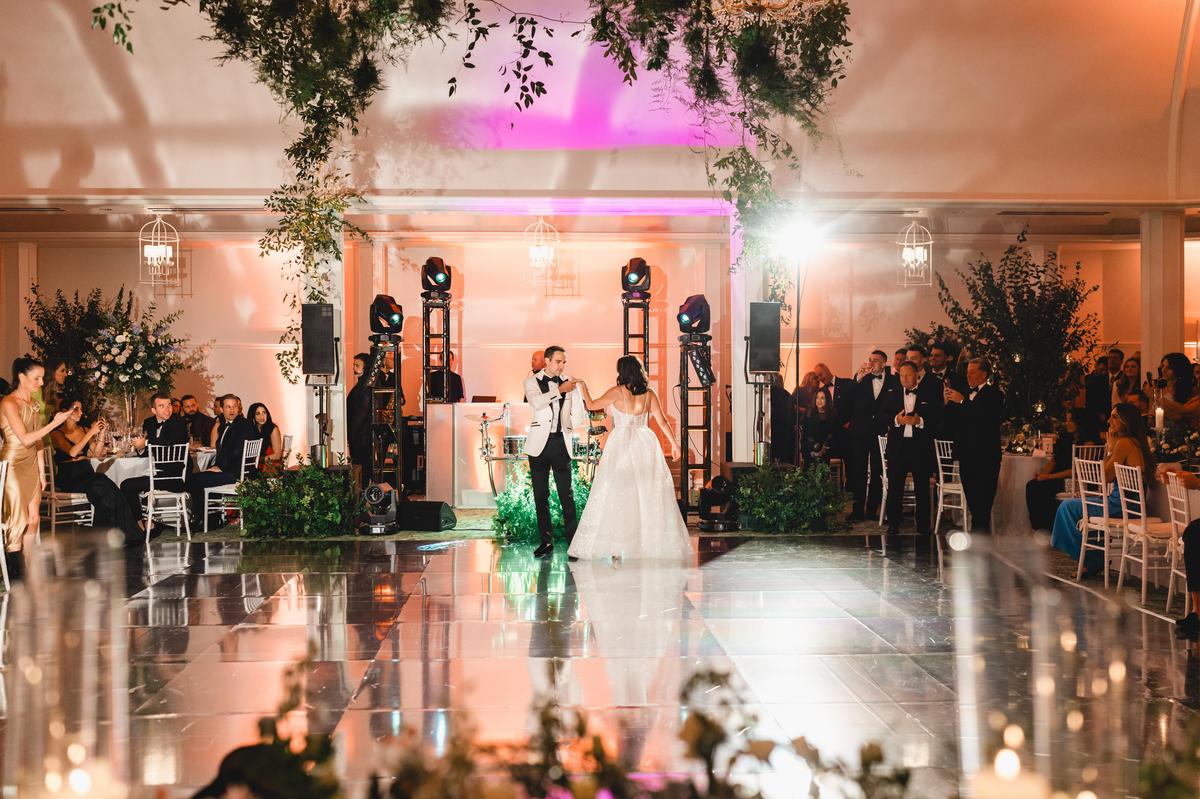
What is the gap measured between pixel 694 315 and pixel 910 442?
251 cm

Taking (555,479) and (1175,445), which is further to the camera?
(555,479)

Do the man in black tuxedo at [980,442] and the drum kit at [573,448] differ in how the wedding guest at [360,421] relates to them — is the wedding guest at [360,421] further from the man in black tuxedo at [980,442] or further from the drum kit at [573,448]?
the man in black tuxedo at [980,442]

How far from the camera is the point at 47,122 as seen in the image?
9.48 m

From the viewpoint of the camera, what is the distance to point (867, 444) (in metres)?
10.4

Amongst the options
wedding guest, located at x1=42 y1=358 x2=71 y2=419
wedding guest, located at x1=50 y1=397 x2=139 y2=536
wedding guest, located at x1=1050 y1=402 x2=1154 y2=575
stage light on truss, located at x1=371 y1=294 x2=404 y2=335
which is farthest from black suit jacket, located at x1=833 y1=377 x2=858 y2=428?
wedding guest, located at x1=42 y1=358 x2=71 y2=419

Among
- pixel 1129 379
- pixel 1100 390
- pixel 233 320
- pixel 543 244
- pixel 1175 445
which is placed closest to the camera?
pixel 1175 445

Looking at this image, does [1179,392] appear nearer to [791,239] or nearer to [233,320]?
[791,239]

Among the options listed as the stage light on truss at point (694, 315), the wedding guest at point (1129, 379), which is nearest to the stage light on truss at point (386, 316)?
the stage light on truss at point (694, 315)

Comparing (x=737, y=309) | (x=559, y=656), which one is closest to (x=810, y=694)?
(x=559, y=656)

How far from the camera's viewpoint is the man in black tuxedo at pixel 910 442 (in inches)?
361

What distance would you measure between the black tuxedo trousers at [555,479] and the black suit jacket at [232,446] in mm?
3376

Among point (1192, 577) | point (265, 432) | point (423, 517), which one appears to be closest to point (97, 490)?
point (265, 432)

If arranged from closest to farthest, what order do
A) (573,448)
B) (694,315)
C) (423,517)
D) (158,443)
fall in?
(423,517), (158,443), (573,448), (694,315)

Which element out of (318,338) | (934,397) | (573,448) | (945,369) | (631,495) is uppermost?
(318,338)
